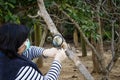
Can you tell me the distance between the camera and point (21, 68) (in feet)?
7.18

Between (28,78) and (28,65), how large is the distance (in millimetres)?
83

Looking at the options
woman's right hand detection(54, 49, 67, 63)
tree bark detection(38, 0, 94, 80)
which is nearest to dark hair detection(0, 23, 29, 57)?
woman's right hand detection(54, 49, 67, 63)

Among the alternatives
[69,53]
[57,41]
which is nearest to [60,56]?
[57,41]

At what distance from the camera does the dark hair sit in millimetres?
2148

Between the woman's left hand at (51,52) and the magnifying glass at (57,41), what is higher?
the magnifying glass at (57,41)

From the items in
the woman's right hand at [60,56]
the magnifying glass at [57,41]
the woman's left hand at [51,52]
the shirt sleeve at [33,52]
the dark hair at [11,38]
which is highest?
the dark hair at [11,38]

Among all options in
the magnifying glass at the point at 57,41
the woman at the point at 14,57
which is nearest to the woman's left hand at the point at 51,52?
the magnifying glass at the point at 57,41

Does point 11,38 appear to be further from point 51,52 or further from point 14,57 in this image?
point 51,52

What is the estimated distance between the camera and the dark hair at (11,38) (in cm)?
215

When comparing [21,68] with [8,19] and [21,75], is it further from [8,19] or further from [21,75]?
[8,19]

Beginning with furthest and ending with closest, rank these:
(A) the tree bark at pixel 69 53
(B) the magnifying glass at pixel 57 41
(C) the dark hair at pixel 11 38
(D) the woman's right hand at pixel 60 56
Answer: (A) the tree bark at pixel 69 53, (B) the magnifying glass at pixel 57 41, (D) the woman's right hand at pixel 60 56, (C) the dark hair at pixel 11 38

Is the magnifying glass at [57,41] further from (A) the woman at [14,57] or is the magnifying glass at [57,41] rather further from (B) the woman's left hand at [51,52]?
(A) the woman at [14,57]

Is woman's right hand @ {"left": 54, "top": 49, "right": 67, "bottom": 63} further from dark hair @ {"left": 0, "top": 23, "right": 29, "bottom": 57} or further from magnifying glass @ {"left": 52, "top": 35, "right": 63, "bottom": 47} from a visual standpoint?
dark hair @ {"left": 0, "top": 23, "right": 29, "bottom": 57}

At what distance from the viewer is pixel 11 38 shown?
2.14 m
